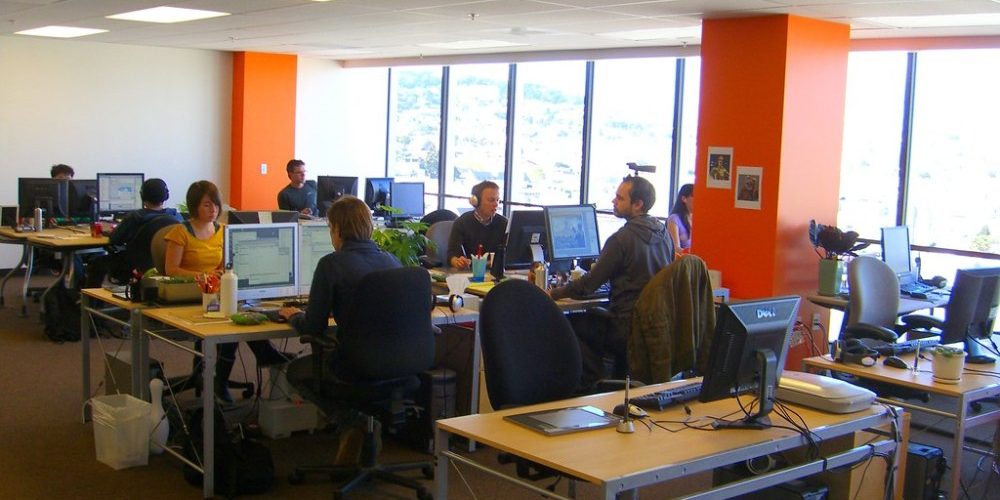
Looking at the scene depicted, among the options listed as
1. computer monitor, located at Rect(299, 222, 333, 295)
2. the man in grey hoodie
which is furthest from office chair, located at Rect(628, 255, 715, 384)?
computer monitor, located at Rect(299, 222, 333, 295)

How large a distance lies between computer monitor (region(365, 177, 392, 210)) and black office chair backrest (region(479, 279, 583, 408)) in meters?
6.86

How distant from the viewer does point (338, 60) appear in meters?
13.4

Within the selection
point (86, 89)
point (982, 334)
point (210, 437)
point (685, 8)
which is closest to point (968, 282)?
point (982, 334)

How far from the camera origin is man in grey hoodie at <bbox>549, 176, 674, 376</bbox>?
5441 millimetres

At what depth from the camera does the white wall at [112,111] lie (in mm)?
10867

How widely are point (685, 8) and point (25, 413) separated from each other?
4710mm

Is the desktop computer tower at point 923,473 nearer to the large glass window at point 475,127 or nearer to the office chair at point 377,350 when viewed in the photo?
the office chair at point 377,350

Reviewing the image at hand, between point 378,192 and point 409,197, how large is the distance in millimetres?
370

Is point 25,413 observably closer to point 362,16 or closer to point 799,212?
point 362,16

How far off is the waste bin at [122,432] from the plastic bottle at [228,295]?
0.60m

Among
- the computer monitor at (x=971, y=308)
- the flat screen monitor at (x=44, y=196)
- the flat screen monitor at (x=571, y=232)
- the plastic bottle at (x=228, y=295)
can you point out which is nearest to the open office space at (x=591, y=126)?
the flat screen monitor at (x=571, y=232)

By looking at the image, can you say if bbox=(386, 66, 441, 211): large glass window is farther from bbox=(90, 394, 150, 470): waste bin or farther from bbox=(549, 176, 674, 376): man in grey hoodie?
bbox=(90, 394, 150, 470): waste bin

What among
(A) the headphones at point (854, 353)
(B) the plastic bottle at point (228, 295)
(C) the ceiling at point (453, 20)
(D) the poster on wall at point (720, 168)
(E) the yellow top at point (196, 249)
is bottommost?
(A) the headphones at point (854, 353)

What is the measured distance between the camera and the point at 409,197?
10.9 metres
